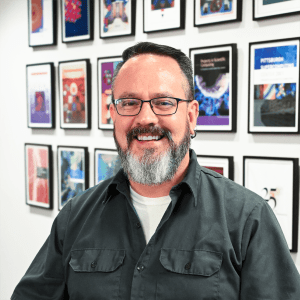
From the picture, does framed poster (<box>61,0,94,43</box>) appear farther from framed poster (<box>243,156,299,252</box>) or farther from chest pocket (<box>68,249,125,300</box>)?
chest pocket (<box>68,249,125,300</box>)

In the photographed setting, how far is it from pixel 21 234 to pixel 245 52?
2.30m

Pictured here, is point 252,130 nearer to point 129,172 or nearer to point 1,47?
point 129,172

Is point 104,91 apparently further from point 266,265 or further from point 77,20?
point 266,265

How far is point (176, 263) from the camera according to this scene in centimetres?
119

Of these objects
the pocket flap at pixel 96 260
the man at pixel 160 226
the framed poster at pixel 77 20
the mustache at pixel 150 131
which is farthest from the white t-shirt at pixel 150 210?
the framed poster at pixel 77 20

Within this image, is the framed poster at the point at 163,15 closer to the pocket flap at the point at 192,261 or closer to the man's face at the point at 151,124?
the man's face at the point at 151,124

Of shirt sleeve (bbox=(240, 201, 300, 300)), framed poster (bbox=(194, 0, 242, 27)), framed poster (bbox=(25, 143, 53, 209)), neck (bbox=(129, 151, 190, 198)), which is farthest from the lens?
framed poster (bbox=(25, 143, 53, 209))

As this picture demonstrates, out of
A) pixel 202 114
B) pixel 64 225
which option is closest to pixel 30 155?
pixel 202 114

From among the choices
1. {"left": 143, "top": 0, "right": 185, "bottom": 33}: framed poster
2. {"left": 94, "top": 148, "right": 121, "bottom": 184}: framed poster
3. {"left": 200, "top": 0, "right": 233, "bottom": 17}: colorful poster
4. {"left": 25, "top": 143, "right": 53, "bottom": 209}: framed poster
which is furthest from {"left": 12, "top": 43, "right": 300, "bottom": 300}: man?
{"left": 25, "top": 143, "right": 53, "bottom": 209}: framed poster

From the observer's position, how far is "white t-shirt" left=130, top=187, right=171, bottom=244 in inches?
52.3

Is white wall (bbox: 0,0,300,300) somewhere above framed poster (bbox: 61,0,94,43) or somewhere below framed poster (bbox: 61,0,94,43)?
below

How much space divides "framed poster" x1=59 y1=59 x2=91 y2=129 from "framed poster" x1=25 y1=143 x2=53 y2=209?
1.03 ft

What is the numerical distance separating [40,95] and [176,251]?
212cm

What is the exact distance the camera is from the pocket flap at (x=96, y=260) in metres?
1.28
